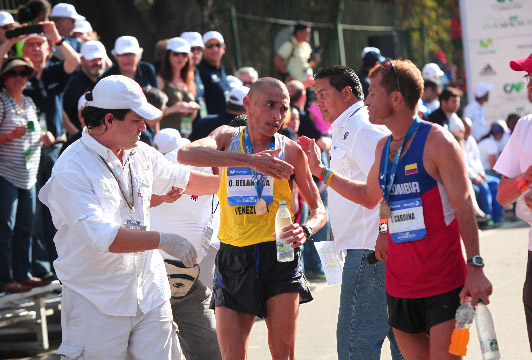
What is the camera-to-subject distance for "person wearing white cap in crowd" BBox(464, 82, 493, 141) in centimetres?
1622

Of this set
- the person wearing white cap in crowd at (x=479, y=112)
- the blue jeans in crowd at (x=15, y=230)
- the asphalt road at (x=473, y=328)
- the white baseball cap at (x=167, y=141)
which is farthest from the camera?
the person wearing white cap in crowd at (x=479, y=112)

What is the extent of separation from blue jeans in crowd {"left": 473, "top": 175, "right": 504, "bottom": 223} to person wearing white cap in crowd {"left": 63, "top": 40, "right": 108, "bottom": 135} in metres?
7.11

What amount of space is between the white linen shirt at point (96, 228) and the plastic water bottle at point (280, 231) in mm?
731

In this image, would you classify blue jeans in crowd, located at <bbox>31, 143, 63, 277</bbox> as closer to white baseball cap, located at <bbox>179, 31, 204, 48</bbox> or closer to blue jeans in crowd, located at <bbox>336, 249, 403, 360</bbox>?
white baseball cap, located at <bbox>179, 31, 204, 48</bbox>

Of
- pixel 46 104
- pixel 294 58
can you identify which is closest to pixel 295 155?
pixel 46 104

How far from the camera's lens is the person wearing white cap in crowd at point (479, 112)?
16219 mm

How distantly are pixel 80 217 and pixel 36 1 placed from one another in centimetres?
579

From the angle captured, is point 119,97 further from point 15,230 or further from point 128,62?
point 128,62

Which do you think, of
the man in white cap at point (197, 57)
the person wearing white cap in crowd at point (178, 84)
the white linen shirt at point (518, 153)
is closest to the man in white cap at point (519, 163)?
the white linen shirt at point (518, 153)

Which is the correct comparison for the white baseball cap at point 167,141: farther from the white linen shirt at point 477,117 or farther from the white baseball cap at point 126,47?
the white linen shirt at point 477,117

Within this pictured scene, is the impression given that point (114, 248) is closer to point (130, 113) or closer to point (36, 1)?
point (130, 113)

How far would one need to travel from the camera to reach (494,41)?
17516 mm

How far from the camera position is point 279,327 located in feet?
16.7

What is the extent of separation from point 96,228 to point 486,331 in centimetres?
196
